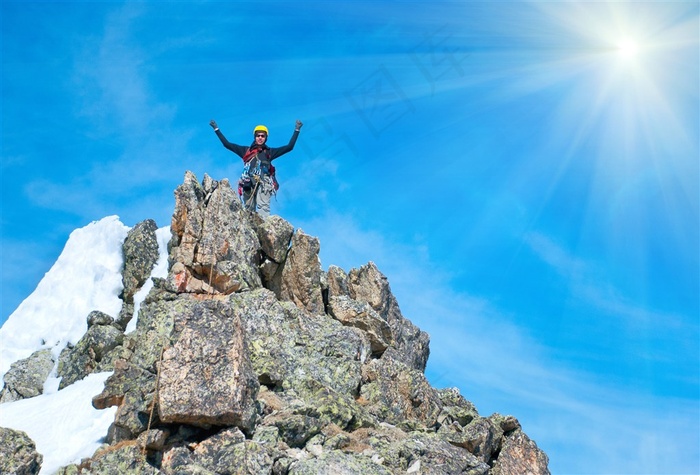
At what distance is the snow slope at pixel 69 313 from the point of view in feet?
95.2

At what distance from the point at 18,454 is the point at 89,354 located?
1000 cm

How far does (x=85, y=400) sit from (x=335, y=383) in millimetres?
10359

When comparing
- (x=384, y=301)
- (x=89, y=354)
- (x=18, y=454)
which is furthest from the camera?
(x=384, y=301)

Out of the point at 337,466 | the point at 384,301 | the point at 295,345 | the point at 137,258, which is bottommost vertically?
the point at 337,466

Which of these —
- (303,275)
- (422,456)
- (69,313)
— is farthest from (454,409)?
(69,313)

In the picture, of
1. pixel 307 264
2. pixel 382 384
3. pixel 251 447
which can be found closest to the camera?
pixel 251 447

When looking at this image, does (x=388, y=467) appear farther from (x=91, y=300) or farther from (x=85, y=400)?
(x=91, y=300)

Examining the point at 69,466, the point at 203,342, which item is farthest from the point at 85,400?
the point at 203,342

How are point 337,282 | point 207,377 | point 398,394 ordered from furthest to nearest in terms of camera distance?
point 337,282, point 398,394, point 207,377

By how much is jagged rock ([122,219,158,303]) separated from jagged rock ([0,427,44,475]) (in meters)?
13.0

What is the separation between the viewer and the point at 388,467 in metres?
25.4

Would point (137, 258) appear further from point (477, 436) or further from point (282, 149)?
point (477, 436)

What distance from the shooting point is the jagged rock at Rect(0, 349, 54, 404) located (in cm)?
3356

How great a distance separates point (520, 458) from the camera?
30.3 m
